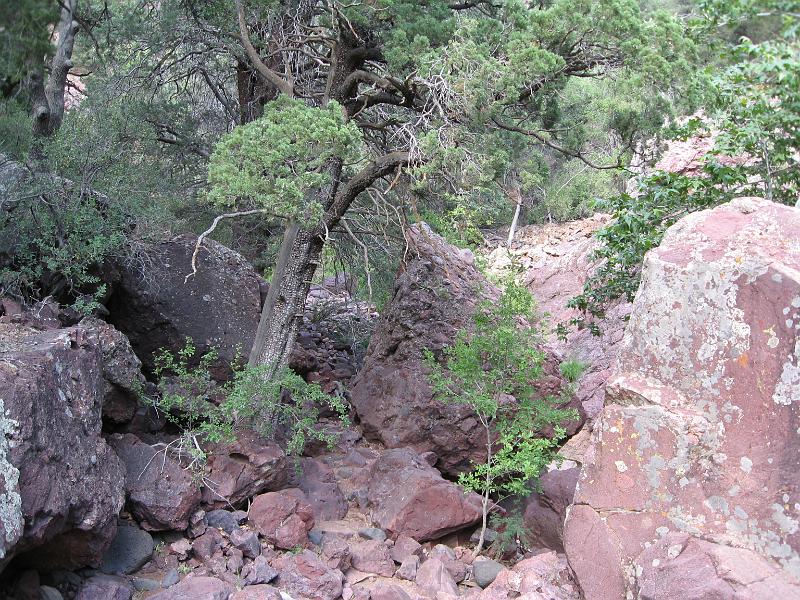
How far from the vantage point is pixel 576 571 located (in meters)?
5.36

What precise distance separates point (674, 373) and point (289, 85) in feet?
18.6

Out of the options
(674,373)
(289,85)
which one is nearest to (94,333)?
(289,85)

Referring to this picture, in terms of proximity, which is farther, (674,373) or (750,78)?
(750,78)

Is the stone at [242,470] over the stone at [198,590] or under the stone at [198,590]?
over

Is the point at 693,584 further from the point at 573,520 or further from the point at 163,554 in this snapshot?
the point at 163,554

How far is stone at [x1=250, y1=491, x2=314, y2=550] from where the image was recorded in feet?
23.8

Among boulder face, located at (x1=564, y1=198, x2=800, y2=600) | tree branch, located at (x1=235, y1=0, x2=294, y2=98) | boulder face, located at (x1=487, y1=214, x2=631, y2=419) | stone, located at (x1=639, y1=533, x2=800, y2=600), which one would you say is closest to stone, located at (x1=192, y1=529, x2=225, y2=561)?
boulder face, located at (x1=564, y1=198, x2=800, y2=600)

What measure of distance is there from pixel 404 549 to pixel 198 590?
2.17 metres

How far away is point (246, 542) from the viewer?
23.1 feet

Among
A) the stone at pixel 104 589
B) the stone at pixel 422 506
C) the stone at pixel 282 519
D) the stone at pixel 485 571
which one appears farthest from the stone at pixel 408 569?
the stone at pixel 104 589

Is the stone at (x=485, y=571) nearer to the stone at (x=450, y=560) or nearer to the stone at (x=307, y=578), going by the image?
the stone at (x=450, y=560)

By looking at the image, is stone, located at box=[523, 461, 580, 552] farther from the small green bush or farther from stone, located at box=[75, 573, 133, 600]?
stone, located at box=[75, 573, 133, 600]

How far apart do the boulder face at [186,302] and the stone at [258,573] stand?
10.5ft

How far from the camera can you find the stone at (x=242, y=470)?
7430 mm
